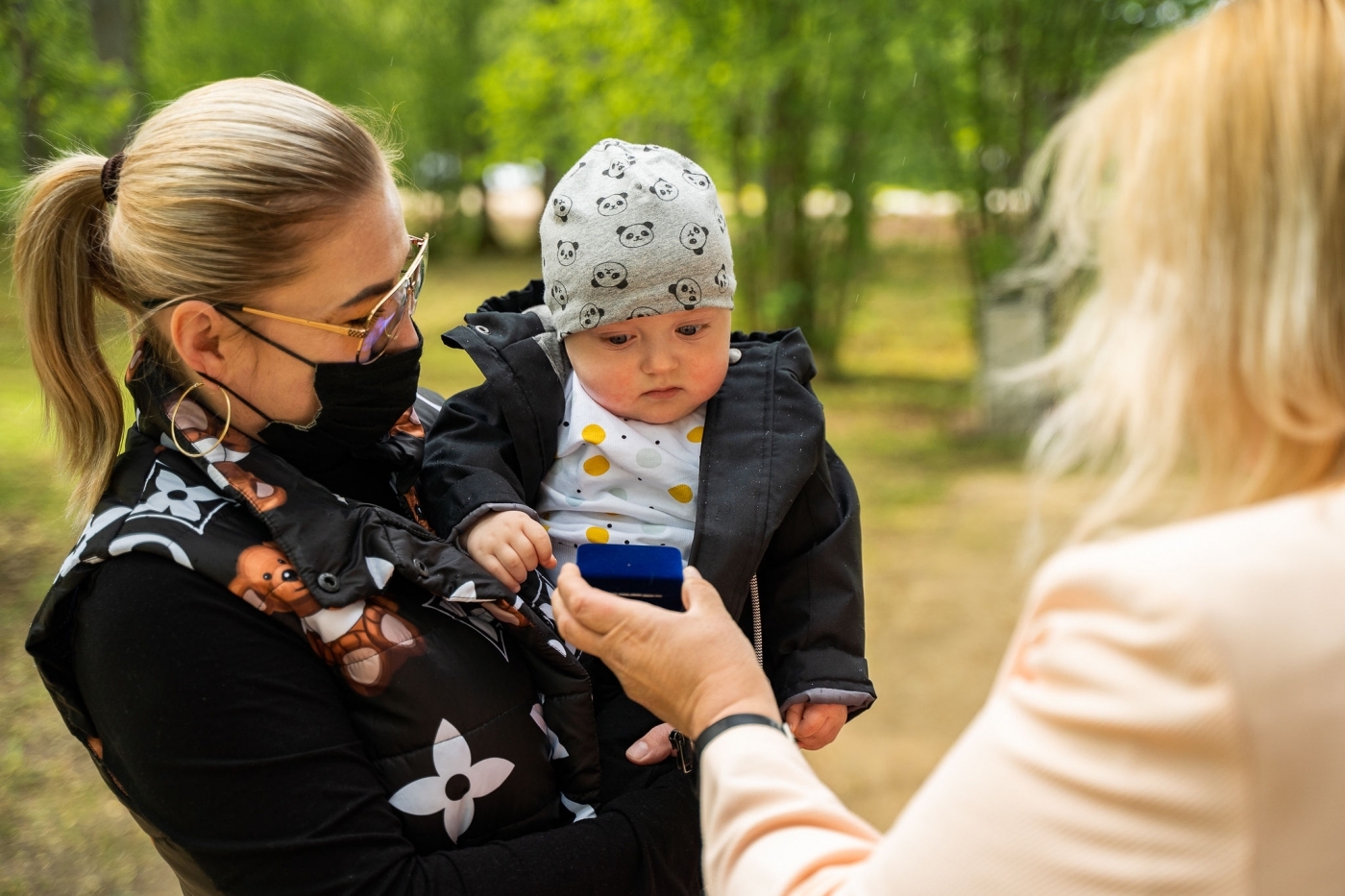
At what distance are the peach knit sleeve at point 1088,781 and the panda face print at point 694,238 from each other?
3.68 feet

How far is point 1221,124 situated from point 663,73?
10.1m

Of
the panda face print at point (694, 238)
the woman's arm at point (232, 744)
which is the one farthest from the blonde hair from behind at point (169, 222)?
the panda face print at point (694, 238)

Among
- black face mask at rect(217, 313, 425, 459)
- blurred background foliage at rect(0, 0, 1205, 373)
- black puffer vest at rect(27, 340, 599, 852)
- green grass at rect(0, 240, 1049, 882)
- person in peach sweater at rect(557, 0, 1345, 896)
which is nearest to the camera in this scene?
person in peach sweater at rect(557, 0, 1345, 896)

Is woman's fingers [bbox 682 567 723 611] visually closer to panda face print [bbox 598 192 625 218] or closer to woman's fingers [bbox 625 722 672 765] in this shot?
woman's fingers [bbox 625 722 672 765]

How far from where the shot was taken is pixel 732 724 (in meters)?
1.46

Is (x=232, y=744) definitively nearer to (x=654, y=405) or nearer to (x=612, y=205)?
(x=654, y=405)

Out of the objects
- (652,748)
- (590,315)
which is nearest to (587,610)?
(652,748)

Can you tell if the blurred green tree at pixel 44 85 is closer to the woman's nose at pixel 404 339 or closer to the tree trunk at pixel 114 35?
the tree trunk at pixel 114 35

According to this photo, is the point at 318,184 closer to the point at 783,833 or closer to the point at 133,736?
the point at 133,736

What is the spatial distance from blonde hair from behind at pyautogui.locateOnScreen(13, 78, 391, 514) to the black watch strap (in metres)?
0.95

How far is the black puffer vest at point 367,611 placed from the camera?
1.60 metres

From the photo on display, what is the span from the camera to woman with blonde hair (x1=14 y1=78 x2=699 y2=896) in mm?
1523

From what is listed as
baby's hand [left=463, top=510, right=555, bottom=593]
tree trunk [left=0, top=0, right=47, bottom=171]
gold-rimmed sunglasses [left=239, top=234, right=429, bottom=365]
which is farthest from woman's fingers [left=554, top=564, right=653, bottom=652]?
tree trunk [left=0, top=0, right=47, bottom=171]

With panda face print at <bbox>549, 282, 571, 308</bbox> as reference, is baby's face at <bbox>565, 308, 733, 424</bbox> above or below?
below
